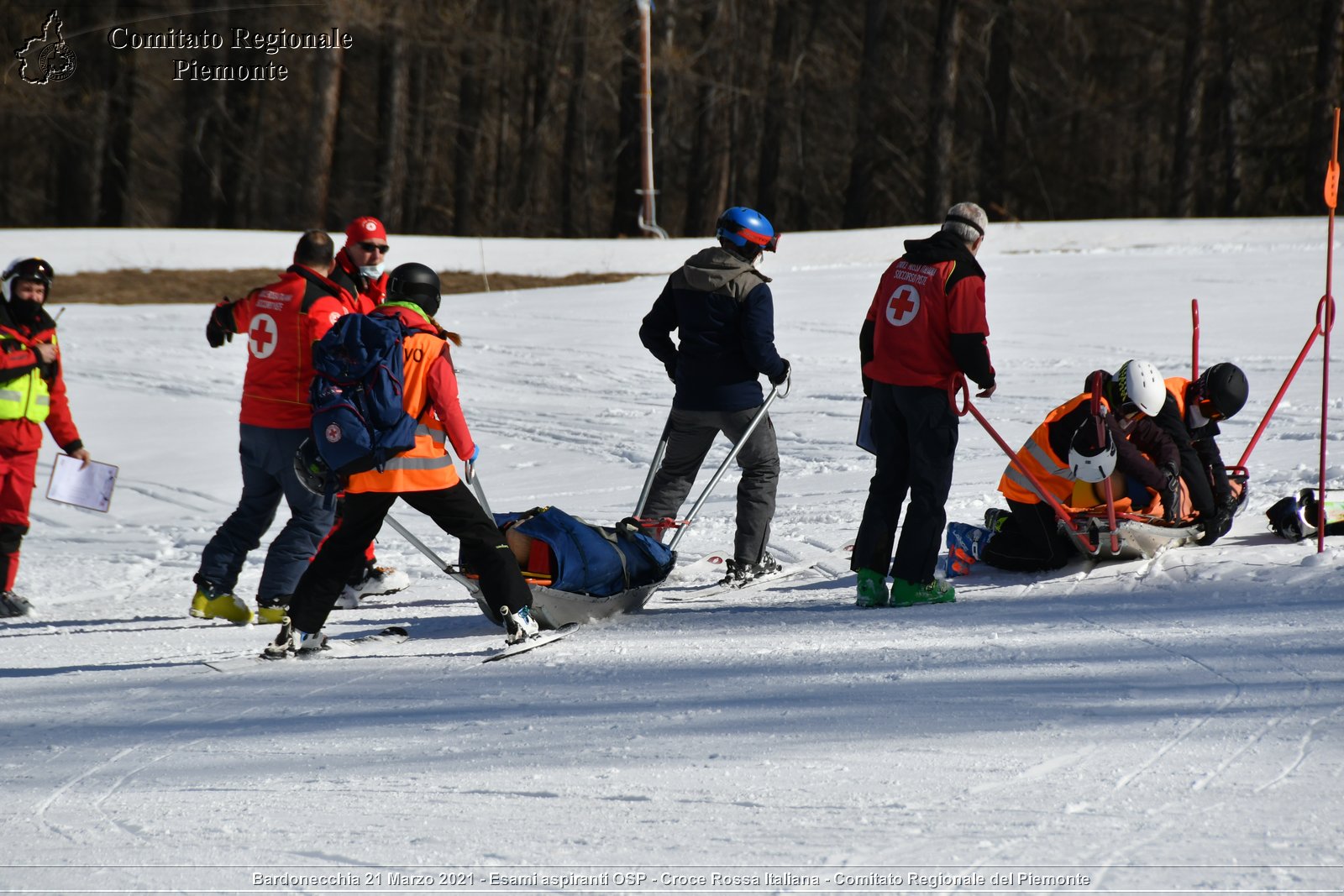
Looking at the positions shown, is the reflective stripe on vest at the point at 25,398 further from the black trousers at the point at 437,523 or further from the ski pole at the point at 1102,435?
the ski pole at the point at 1102,435

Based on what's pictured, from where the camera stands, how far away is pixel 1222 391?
6348 millimetres

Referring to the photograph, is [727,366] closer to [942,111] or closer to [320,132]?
[320,132]

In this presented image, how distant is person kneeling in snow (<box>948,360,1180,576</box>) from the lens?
20.1ft

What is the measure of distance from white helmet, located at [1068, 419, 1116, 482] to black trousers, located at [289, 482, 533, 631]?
2.46 meters

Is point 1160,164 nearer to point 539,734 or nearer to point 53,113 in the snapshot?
point 53,113

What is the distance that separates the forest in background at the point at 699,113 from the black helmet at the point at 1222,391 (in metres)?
19.8

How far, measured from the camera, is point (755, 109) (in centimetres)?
3809

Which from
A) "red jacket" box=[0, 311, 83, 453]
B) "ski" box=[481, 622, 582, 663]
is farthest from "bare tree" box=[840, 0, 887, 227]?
"ski" box=[481, 622, 582, 663]

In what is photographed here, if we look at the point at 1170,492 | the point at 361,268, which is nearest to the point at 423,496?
the point at 361,268

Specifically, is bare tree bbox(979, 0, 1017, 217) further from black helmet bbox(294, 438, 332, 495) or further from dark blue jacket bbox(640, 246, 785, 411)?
black helmet bbox(294, 438, 332, 495)

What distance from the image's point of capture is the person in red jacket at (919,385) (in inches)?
219

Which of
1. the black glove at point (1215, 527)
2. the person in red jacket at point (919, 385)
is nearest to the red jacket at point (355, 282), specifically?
the person in red jacket at point (919, 385)

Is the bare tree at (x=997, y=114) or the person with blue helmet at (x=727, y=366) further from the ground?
the bare tree at (x=997, y=114)

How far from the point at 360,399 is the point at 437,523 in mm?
602
